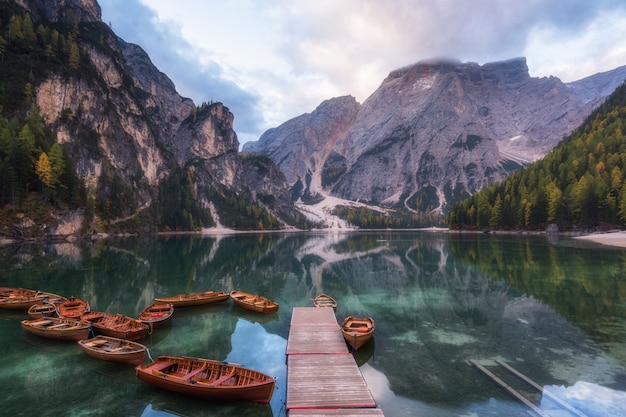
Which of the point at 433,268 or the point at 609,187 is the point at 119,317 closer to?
the point at 433,268

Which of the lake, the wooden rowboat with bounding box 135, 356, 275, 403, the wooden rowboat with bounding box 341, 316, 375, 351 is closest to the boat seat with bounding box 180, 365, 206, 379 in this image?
the wooden rowboat with bounding box 135, 356, 275, 403

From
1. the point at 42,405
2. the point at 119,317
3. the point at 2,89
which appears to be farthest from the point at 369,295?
the point at 2,89

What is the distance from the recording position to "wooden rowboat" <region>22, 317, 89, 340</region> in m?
22.5

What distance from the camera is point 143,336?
23.5 m

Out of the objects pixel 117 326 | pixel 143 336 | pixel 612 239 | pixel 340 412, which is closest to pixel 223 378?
pixel 340 412

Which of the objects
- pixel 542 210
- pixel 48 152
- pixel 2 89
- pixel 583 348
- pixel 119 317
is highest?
pixel 2 89

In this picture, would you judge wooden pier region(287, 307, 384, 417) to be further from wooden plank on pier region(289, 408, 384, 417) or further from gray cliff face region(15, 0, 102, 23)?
gray cliff face region(15, 0, 102, 23)

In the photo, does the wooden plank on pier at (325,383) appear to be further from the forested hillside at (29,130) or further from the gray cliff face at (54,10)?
the gray cliff face at (54,10)

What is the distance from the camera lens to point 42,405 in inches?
595

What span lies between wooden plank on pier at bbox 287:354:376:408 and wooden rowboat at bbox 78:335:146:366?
27.6 ft

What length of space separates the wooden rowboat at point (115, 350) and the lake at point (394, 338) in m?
0.64

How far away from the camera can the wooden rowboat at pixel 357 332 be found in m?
21.8

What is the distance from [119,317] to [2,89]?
13594cm

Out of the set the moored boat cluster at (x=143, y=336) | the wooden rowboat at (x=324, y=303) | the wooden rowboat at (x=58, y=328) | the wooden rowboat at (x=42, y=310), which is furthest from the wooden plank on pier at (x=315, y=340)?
the wooden rowboat at (x=42, y=310)
